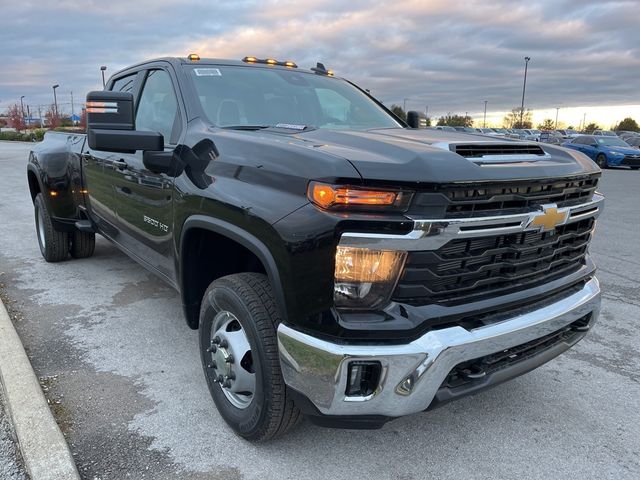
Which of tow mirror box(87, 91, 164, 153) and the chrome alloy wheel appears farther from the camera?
tow mirror box(87, 91, 164, 153)

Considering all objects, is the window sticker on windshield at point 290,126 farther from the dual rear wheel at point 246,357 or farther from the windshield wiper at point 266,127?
the dual rear wheel at point 246,357

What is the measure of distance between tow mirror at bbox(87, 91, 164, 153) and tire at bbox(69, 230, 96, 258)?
3226 millimetres

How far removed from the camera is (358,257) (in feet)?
6.69

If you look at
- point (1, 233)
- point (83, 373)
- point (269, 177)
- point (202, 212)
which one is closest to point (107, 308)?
point (83, 373)

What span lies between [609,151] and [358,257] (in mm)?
24480

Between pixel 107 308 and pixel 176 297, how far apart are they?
1.98ft

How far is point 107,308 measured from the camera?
14.9ft

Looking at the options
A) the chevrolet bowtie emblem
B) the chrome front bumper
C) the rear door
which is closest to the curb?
the rear door

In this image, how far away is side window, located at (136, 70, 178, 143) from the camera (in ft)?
11.4

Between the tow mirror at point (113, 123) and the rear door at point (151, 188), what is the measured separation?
0.33 m

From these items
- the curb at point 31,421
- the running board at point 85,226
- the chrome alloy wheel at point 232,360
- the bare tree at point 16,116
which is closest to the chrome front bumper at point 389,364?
the chrome alloy wheel at point 232,360

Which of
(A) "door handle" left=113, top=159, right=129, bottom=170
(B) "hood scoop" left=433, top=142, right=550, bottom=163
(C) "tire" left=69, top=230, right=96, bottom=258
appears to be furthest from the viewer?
(C) "tire" left=69, top=230, right=96, bottom=258

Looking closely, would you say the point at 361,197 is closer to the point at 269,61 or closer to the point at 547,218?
the point at 547,218

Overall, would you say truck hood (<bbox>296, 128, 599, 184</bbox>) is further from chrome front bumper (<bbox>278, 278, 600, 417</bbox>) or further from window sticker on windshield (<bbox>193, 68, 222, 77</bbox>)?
window sticker on windshield (<bbox>193, 68, 222, 77</bbox>)
